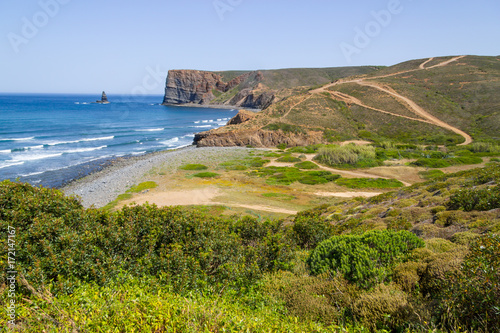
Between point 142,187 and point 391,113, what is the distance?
56648mm

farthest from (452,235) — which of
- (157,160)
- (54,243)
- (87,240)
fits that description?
(157,160)

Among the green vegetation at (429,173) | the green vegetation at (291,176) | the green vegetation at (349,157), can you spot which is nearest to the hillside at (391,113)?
the green vegetation at (349,157)

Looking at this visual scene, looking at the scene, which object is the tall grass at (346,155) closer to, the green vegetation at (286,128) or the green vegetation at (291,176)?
the green vegetation at (291,176)

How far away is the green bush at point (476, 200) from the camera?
35.8 feet

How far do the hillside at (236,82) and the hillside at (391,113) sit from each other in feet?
248

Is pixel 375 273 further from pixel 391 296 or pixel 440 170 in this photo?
pixel 440 170

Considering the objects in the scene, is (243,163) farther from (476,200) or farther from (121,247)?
(121,247)

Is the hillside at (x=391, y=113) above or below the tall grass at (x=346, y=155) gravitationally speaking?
above

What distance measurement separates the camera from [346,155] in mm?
41062

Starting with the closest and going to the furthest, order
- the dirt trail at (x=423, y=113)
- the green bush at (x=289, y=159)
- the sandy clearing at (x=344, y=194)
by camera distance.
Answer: the sandy clearing at (x=344, y=194)
the green bush at (x=289, y=159)
the dirt trail at (x=423, y=113)

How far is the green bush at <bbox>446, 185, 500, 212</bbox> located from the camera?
1091cm

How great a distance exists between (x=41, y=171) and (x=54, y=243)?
3870 centimetres

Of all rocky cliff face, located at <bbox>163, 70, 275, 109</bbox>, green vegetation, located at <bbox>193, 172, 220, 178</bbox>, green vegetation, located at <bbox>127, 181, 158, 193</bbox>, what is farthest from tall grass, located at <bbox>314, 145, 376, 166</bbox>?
rocky cliff face, located at <bbox>163, 70, 275, 109</bbox>

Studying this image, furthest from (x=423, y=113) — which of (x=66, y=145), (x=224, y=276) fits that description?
(x=66, y=145)
